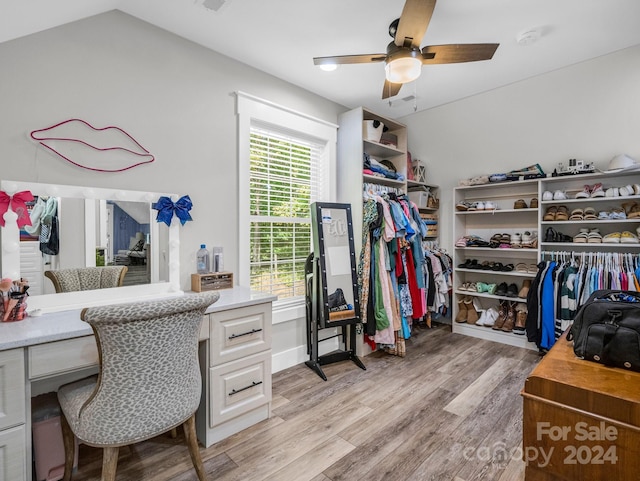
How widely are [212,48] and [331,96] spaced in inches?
53.2

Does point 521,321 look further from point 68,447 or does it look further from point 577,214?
point 68,447

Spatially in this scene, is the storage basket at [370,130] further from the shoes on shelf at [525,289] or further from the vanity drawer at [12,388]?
the vanity drawer at [12,388]

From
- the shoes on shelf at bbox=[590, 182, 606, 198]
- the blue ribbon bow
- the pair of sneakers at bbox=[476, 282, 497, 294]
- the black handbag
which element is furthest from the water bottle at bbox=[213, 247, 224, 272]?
the shoes on shelf at bbox=[590, 182, 606, 198]

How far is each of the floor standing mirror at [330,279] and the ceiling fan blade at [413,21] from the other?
1445 mm

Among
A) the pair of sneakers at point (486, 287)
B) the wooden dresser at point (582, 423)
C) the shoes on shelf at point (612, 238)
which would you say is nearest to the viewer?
the wooden dresser at point (582, 423)

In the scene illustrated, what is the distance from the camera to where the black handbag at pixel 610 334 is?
1392 mm

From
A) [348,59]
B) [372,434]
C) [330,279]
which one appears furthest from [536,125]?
[372,434]

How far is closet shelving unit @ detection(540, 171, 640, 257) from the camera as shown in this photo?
2.89 m

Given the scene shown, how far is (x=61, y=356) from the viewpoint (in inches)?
54.8

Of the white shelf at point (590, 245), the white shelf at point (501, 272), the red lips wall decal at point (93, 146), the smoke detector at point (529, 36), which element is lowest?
the white shelf at point (501, 272)

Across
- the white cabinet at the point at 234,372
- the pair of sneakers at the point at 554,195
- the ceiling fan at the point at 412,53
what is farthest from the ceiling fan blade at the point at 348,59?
the pair of sneakers at the point at 554,195

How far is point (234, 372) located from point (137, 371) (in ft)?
2.53

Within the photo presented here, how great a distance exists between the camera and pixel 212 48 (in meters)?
2.56

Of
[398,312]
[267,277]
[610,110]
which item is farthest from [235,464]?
[610,110]
